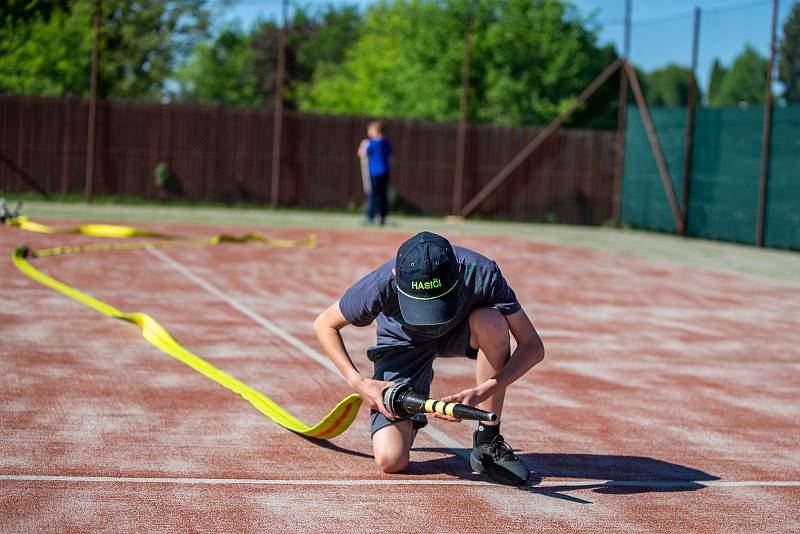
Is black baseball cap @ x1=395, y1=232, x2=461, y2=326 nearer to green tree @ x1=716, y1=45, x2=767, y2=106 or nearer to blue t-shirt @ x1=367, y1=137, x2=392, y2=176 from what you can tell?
blue t-shirt @ x1=367, y1=137, x2=392, y2=176

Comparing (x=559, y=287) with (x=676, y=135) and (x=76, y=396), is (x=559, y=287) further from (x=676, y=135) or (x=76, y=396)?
(x=676, y=135)

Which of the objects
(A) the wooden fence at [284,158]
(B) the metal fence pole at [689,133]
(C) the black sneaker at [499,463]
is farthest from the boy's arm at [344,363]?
(A) the wooden fence at [284,158]

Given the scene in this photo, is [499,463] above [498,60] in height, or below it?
below

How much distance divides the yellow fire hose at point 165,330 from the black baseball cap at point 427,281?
97 cm

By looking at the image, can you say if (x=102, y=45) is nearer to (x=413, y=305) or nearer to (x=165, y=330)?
(x=165, y=330)

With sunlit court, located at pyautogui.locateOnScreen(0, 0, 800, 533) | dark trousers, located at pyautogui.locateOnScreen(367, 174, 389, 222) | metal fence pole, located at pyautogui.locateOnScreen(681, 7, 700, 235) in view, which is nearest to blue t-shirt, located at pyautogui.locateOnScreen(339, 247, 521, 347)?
sunlit court, located at pyautogui.locateOnScreen(0, 0, 800, 533)

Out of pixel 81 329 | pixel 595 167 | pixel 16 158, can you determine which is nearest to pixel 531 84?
pixel 595 167

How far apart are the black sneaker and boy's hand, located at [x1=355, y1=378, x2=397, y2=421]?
0.44 metres

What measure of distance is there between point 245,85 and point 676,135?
44905 millimetres

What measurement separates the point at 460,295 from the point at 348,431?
5.19ft

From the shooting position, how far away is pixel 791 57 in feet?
65.2

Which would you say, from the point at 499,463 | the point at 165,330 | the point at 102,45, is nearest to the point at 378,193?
the point at 165,330

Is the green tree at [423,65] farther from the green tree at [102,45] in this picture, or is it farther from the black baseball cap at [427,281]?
the black baseball cap at [427,281]

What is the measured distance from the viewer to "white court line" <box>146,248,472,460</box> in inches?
237
